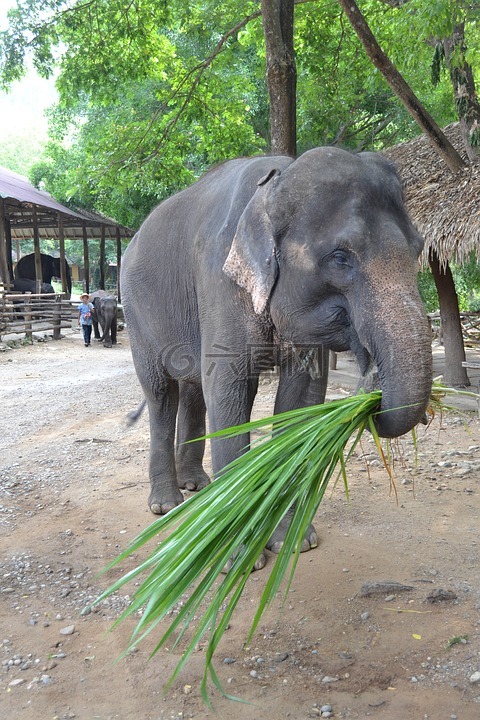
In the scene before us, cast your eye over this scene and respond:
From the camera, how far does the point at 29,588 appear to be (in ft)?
12.2

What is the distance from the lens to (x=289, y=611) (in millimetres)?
3312

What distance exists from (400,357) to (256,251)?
0.96 meters

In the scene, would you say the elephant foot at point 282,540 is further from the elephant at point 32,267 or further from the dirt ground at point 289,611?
the elephant at point 32,267

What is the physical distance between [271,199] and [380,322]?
2.68 ft

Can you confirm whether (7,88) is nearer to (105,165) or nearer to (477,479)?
(105,165)

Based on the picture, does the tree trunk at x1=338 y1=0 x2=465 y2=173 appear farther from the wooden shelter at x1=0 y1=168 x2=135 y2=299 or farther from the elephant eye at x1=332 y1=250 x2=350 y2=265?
the wooden shelter at x1=0 y1=168 x2=135 y2=299

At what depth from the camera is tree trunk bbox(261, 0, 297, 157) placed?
7793mm

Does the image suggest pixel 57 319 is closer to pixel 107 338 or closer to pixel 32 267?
pixel 107 338

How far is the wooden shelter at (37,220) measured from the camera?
1986cm

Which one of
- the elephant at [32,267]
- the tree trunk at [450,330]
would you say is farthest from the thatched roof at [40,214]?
the tree trunk at [450,330]

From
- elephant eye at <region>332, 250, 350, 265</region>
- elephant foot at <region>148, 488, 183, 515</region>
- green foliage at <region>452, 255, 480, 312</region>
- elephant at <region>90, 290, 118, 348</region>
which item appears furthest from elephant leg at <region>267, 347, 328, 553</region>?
green foliage at <region>452, 255, 480, 312</region>

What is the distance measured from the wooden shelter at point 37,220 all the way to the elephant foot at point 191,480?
14.9 metres

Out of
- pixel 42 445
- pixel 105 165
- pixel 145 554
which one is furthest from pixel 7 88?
pixel 145 554

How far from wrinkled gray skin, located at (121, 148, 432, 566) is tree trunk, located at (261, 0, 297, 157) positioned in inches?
151
